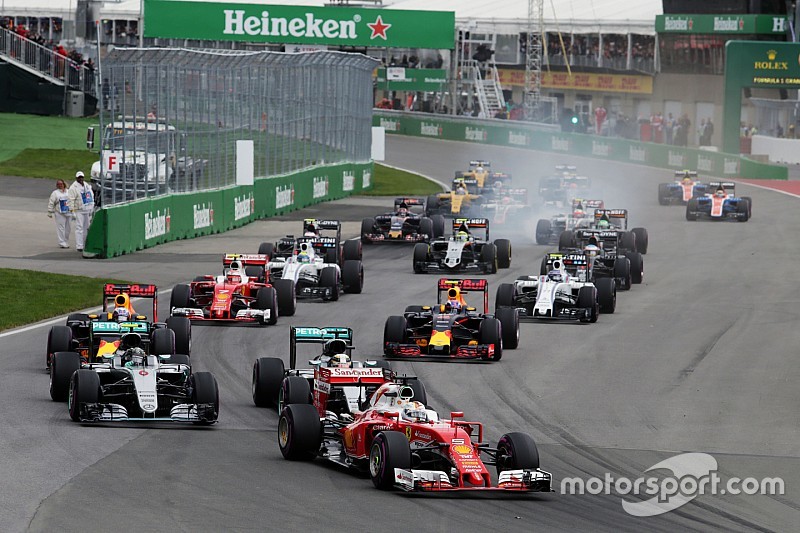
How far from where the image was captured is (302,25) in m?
59.6

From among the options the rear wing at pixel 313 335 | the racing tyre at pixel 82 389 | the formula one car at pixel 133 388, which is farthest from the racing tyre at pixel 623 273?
the racing tyre at pixel 82 389

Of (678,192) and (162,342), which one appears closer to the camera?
(162,342)

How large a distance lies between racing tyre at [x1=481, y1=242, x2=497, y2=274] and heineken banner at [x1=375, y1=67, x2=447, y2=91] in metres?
43.0

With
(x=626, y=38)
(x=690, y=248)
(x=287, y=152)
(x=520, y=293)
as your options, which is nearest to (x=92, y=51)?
(x=626, y=38)

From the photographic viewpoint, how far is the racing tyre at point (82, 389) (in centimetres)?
1636

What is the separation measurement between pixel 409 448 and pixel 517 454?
3.38 feet

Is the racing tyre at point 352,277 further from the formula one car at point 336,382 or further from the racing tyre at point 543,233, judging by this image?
the formula one car at point 336,382

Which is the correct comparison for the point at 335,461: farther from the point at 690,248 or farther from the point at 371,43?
the point at 371,43

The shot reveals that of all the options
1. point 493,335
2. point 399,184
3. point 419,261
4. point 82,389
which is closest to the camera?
point 82,389

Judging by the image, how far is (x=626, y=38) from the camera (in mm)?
81562

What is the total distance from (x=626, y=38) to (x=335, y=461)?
6953cm

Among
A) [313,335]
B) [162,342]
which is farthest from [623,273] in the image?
[313,335]

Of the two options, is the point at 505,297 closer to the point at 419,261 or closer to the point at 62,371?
the point at 419,261

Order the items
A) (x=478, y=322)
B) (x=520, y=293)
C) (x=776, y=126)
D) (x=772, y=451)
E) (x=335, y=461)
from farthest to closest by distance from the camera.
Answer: (x=776, y=126), (x=520, y=293), (x=478, y=322), (x=772, y=451), (x=335, y=461)
